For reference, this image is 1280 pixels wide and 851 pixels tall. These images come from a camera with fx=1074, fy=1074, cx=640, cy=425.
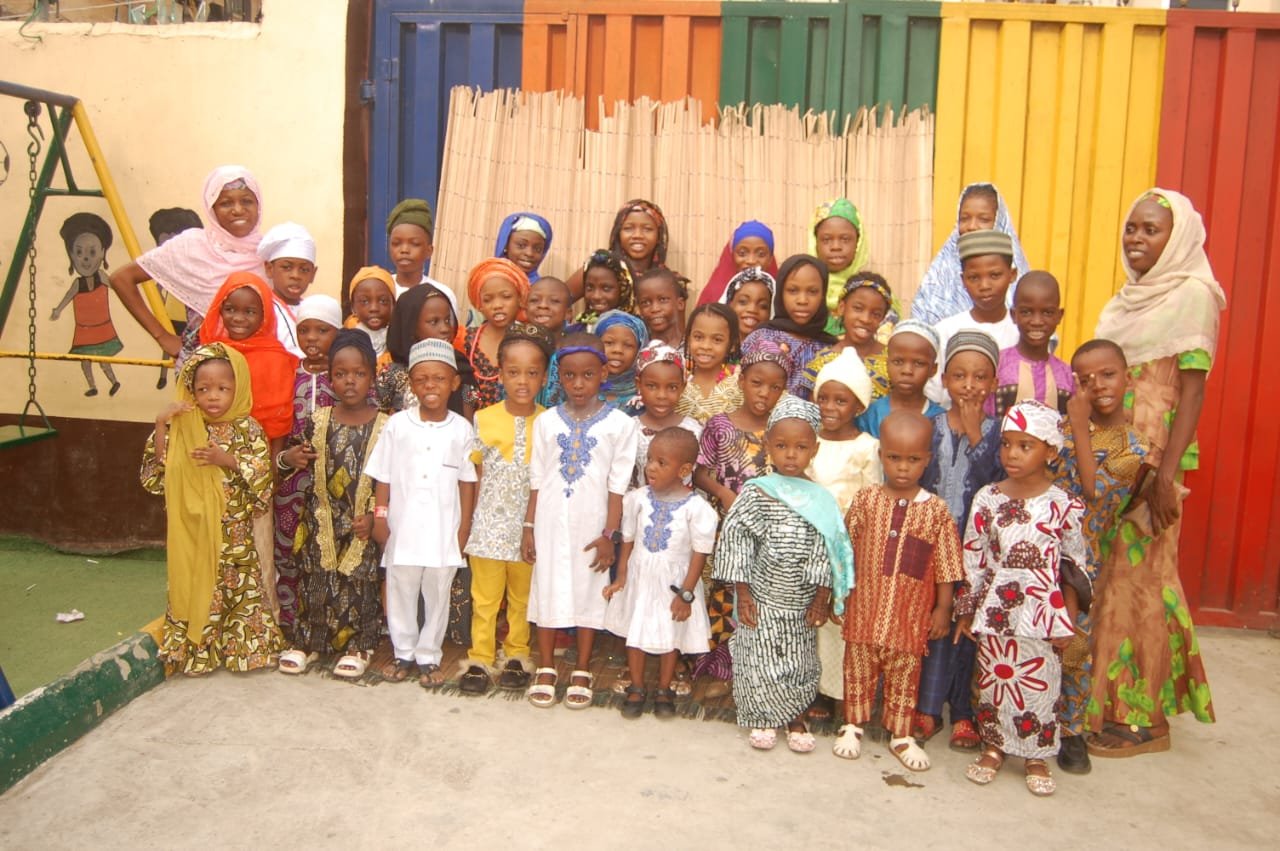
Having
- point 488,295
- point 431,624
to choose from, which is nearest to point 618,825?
point 431,624

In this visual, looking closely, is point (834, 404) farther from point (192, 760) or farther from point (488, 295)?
point (192, 760)

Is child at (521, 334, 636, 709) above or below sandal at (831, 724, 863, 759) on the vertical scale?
above

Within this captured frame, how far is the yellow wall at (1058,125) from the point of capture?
5.13 metres

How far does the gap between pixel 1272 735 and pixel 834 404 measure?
2152 millimetres

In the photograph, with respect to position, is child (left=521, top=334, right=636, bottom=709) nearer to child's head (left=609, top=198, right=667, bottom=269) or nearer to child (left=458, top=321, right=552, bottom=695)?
child (left=458, top=321, right=552, bottom=695)

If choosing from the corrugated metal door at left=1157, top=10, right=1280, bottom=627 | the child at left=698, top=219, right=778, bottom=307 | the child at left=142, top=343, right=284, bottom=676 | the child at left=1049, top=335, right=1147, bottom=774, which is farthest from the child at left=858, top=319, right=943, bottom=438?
the child at left=142, top=343, right=284, bottom=676

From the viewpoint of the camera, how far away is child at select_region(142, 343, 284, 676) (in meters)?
4.22

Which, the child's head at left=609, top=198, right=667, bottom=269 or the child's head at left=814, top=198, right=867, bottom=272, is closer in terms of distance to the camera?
the child's head at left=814, top=198, right=867, bottom=272

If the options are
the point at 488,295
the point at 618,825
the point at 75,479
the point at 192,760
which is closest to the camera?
the point at 618,825

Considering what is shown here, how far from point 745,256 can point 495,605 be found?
194cm

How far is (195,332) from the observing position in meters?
4.73

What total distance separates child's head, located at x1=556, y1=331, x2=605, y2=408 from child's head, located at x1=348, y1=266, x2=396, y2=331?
99 cm

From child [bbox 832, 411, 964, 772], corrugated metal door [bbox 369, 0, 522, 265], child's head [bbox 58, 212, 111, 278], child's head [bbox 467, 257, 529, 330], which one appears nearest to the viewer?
child [bbox 832, 411, 964, 772]

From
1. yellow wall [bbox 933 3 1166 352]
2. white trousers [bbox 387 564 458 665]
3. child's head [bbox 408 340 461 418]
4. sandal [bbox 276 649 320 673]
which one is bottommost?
sandal [bbox 276 649 320 673]
